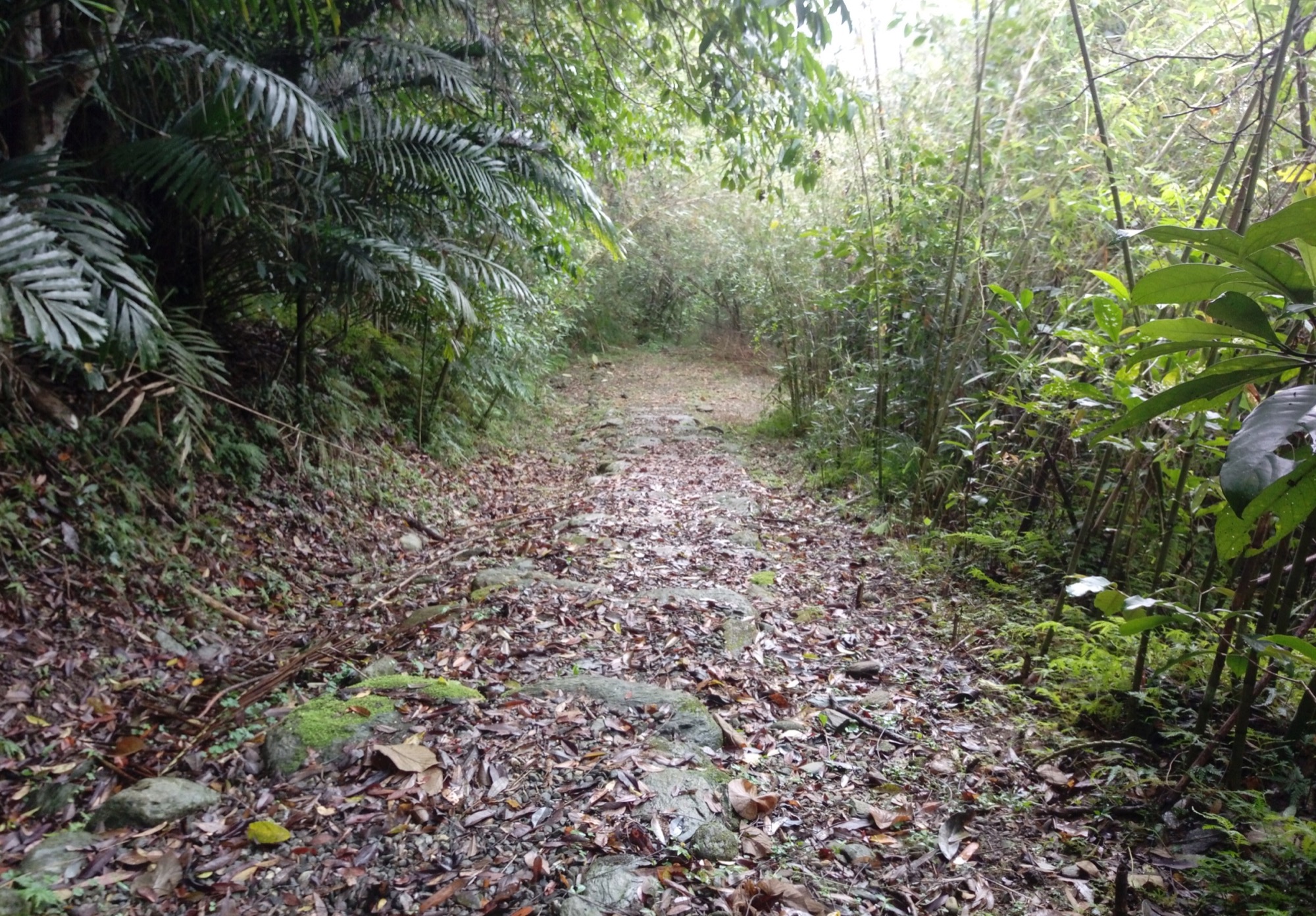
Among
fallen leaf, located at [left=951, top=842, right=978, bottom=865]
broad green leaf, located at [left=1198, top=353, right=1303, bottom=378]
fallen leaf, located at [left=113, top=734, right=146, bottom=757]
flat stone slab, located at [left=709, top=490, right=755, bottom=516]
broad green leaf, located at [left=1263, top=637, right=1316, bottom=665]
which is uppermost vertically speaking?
broad green leaf, located at [left=1198, top=353, right=1303, bottom=378]

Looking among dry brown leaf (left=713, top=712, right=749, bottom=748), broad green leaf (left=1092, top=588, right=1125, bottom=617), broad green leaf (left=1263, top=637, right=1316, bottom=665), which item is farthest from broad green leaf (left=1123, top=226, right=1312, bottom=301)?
dry brown leaf (left=713, top=712, right=749, bottom=748)

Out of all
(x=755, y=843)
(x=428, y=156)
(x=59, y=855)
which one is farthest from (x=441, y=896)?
(x=428, y=156)

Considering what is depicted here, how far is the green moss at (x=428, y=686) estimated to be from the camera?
232cm

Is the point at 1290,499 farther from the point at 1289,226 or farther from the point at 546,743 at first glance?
the point at 546,743

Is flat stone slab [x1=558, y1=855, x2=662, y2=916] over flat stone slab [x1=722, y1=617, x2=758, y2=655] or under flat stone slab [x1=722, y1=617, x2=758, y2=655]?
over

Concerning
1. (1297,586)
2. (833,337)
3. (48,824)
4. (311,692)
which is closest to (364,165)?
(311,692)

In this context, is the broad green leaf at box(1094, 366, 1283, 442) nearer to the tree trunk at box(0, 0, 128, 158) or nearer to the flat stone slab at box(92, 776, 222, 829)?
the flat stone slab at box(92, 776, 222, 829)

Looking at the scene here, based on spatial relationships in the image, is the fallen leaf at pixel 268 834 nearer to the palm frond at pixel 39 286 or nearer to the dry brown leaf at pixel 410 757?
the dry brown leaf at pixel 410 757

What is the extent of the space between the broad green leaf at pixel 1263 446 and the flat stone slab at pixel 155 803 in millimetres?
2319

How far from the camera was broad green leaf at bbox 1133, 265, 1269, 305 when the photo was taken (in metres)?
1.06

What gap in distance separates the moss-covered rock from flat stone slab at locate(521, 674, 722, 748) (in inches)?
18.2

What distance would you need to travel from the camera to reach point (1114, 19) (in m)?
3.56

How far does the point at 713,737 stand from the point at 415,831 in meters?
0.85

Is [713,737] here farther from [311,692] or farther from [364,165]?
[364,165]
